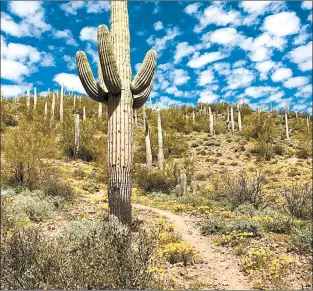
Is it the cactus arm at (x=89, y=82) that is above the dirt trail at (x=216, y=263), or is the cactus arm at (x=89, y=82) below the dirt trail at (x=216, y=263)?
above

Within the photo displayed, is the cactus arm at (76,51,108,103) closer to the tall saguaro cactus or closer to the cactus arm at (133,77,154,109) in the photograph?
the tall saguaro cactus

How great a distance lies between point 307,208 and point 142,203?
6.10 metres

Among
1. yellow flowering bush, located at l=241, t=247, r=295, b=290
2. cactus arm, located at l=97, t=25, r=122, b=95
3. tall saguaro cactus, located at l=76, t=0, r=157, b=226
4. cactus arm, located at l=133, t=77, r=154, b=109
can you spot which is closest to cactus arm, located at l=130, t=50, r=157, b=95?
tall saguaro cactus, located at l=76, t=0, r=157, b=226

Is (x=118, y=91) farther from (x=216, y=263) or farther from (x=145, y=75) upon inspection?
(x=216, y=263)

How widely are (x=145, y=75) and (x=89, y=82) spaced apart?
0.94 meters

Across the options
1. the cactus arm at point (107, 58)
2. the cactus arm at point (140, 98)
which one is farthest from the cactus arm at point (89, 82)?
the cactus arm at point (140, 98)

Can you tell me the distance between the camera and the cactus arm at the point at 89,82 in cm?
555

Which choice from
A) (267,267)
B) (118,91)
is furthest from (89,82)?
(267,267)

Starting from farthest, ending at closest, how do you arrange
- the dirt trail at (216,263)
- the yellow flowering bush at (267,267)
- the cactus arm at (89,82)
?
1. the dirt trail at (216,263)
2. the yellow flowering bush at (267,267)
3. the cactus arm at (89,82)

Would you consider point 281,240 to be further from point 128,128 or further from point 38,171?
point 38,171

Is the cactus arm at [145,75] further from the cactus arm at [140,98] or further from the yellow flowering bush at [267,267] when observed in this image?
the yellow flowering bush at [267,267]

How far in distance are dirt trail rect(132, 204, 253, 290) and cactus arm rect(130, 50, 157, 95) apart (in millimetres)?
3660

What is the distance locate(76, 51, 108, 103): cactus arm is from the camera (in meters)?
5.55

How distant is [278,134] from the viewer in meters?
31.0
